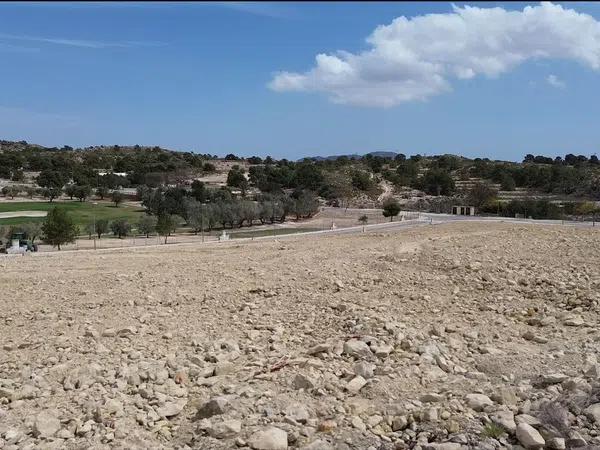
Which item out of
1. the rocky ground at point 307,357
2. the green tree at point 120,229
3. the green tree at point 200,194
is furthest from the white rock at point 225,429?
the green tree at point 200,194

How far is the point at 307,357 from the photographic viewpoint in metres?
7.19

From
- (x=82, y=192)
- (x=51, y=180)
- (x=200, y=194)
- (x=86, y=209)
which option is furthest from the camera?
(x=51, y=180)

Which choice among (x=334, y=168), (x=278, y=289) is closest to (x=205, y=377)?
(x=278, y=289)

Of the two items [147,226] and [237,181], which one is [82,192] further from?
[147,226]

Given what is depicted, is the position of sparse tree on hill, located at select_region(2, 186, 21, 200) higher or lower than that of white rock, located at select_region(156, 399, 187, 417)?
higher

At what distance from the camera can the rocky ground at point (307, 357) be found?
18.4ft

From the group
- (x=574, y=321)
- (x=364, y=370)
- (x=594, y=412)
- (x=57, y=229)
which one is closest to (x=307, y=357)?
(x=364, y=370)

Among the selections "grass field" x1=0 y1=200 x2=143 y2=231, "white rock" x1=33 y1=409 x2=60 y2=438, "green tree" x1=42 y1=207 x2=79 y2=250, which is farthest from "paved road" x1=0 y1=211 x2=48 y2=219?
"white rock" x1=33 y1=409 x2=60 y2=438

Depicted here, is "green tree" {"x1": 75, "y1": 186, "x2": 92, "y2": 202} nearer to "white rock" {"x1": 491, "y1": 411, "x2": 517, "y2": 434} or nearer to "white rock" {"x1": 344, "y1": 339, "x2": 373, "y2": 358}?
"white rock" {"x1": 344, "y1": 339, "x2": 373, "y2": 358}

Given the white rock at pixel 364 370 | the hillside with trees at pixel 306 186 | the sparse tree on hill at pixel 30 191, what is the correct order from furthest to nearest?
the sparse tree on hill at pixel 30 191 → the hillside with trees at pixel 306 186 → the white rock at pixel 364 370

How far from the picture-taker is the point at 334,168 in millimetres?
105375

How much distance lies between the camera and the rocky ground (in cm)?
562

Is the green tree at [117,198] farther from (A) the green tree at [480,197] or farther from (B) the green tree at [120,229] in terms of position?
(A) the green tree at [480,197]

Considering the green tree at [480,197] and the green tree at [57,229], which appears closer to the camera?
the green tree at [57,229]
